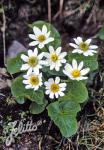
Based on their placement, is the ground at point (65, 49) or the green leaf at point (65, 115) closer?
the green leaf at point (65, 115)

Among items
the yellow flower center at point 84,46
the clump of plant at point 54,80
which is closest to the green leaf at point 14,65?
the clump of plant at point 54,80

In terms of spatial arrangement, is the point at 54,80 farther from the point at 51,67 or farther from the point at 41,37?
the point at 41,37

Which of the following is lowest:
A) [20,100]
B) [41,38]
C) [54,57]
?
[20,100]

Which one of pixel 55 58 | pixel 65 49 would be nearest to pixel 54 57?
pixel 55 58

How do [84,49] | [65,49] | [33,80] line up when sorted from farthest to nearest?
[65,49], [84,49], [33,80]

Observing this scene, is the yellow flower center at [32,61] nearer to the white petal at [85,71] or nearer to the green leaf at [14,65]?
the green leaf at [14,65]

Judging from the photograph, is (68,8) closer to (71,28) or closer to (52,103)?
(71,28)
